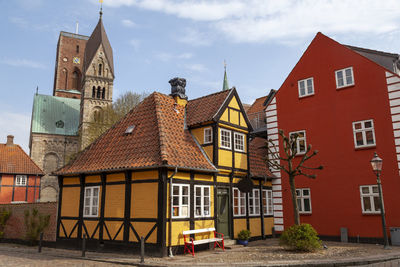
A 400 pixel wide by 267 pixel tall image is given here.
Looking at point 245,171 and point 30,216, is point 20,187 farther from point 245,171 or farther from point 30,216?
point 245,171

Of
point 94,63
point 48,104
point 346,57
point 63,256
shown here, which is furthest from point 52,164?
point 346,57

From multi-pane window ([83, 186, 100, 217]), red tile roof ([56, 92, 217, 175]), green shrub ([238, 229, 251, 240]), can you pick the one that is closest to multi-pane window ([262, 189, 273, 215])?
green shrub ([238, 229, 251, 240])

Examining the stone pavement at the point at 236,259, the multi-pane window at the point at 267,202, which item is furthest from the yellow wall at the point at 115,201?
the multi-pane window at the point at 267,202

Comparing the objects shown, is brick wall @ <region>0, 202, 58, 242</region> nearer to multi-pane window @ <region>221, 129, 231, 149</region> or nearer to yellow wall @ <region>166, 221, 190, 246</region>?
yellow wall @ <region>166, 221, 190, 246</region>

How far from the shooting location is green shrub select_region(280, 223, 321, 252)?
12.1 metres

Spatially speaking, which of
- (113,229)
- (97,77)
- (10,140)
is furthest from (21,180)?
(97,77)

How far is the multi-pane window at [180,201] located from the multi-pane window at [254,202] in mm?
5199

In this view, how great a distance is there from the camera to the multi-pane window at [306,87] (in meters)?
18.7

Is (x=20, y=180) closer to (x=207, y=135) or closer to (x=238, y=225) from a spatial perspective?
(x=207, y=135)

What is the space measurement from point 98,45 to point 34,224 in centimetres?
4463

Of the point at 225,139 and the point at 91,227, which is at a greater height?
the point at 225,139

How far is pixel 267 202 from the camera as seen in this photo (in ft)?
61.7

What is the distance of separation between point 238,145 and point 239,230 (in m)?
4.34

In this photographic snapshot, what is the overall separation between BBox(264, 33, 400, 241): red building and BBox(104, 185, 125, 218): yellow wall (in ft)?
31.5
